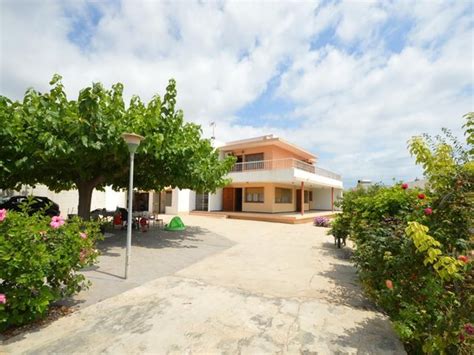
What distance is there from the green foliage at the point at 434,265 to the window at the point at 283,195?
17.2 m

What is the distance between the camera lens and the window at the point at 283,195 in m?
21.4

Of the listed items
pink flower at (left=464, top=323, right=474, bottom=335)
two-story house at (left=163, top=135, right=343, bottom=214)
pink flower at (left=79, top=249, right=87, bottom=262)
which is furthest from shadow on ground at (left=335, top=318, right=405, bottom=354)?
two-story house at (left=163, top=135, right=343, bottom=214)

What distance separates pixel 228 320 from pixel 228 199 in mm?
19845

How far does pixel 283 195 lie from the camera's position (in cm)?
2247

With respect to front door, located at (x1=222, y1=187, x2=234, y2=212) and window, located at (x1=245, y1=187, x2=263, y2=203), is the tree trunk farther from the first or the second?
front door, located at (x1=222, y1=187, x2=234, y2=212)

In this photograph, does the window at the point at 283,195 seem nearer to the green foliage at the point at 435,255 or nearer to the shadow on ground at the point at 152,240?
the shadow on ground at the point at 152,240

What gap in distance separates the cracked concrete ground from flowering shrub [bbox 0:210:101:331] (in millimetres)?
374

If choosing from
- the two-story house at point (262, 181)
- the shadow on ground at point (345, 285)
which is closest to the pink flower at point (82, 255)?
the shadow on ground at point (345, 285)

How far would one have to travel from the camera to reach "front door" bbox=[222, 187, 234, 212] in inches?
917

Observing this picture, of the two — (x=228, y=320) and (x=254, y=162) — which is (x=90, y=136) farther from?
(x=254, y=162)

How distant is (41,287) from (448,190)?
532cm

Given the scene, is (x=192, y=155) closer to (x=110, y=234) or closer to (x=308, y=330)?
(x=110, y=234)

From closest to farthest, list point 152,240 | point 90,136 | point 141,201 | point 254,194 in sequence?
point 90,136 < point 152,240 < point 254,194 < point 141,201

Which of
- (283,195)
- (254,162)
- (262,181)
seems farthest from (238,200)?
(262,181)
